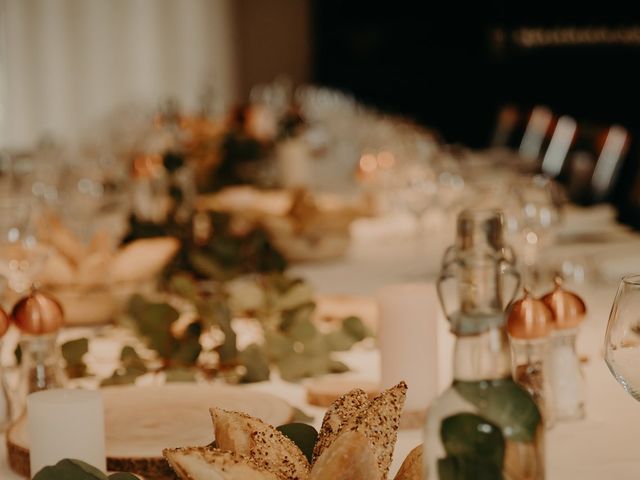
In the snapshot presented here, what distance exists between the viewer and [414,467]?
1.13 m

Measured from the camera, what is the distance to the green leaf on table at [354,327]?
204 centimetres

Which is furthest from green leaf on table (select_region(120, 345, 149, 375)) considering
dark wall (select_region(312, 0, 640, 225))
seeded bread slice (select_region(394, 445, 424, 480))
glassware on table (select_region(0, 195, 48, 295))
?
dark wall (select_region(312, 0, 640, 225))

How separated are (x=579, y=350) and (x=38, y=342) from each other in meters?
0.87

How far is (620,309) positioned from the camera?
1259 millimetres

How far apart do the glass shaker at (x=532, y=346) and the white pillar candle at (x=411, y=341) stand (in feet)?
0.51

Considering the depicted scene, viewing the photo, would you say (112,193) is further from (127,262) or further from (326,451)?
(326,451)

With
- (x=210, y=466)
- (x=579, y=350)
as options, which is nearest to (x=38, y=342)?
(x=210, y=466)

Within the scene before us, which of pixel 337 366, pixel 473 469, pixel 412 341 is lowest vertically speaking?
pixel 337 366

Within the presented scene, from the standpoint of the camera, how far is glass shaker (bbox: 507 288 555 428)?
143 cm

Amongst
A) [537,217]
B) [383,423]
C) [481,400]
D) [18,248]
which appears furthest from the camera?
[537,217]

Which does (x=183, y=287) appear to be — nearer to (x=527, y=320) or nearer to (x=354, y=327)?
(x=354, y=327)

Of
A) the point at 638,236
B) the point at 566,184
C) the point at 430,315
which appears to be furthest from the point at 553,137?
the point at 430,315

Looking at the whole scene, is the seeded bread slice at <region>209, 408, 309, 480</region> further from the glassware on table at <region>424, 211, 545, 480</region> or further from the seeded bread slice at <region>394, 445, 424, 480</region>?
the glassware on table at <region>424, 211, 545, 480</region>

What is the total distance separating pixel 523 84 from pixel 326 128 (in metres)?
4.64
